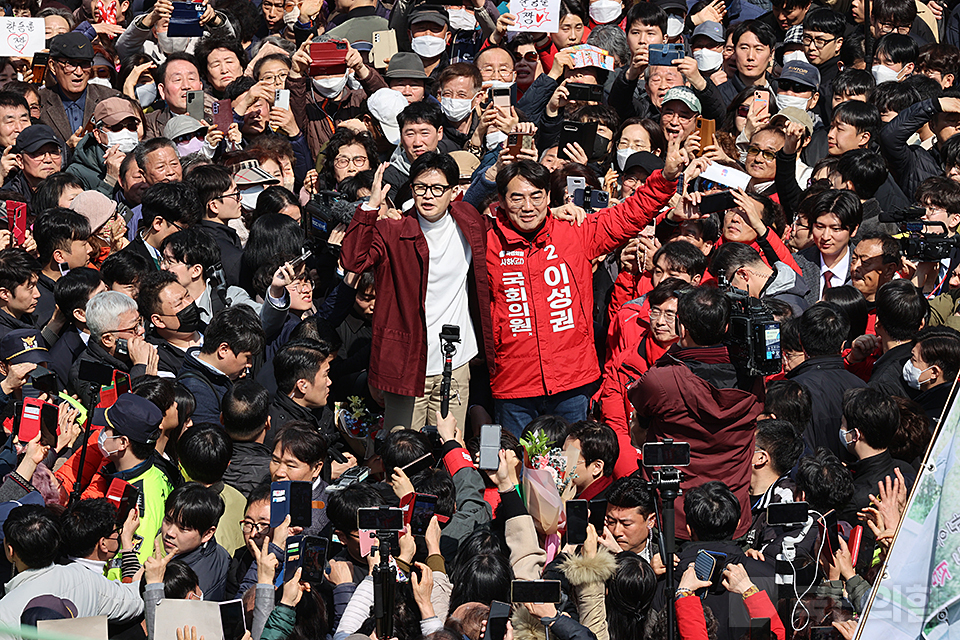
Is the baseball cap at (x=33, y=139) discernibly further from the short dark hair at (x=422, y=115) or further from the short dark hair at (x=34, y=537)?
the short dark hair at (x=34, y=537)

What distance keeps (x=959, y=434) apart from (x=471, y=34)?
26.7ft

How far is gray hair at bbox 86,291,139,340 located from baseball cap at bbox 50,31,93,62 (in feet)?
12.9

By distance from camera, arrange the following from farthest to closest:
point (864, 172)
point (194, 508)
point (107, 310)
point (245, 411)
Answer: point (864, 172) → point (107, 310) → point (245, 411) → point (194, 508)

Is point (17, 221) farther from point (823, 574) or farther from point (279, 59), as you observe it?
point (823, 574)

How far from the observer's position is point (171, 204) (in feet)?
24.2

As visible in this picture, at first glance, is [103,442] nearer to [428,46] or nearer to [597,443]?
[597,443]

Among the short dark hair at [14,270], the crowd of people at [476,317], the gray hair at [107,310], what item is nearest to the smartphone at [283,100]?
the crowd of people at [476,317]

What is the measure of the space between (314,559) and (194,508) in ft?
3.27

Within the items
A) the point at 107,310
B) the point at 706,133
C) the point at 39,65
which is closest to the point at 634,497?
the point at 706,133

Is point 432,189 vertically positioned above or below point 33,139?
above

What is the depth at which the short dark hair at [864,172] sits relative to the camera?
7.50m

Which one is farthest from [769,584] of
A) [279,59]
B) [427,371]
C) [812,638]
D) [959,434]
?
[279,59]

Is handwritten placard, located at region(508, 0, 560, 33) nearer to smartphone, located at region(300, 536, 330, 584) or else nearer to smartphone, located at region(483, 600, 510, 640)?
smartphone, located at region(300, 536, 330, 584)

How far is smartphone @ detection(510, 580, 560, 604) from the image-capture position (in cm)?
389
